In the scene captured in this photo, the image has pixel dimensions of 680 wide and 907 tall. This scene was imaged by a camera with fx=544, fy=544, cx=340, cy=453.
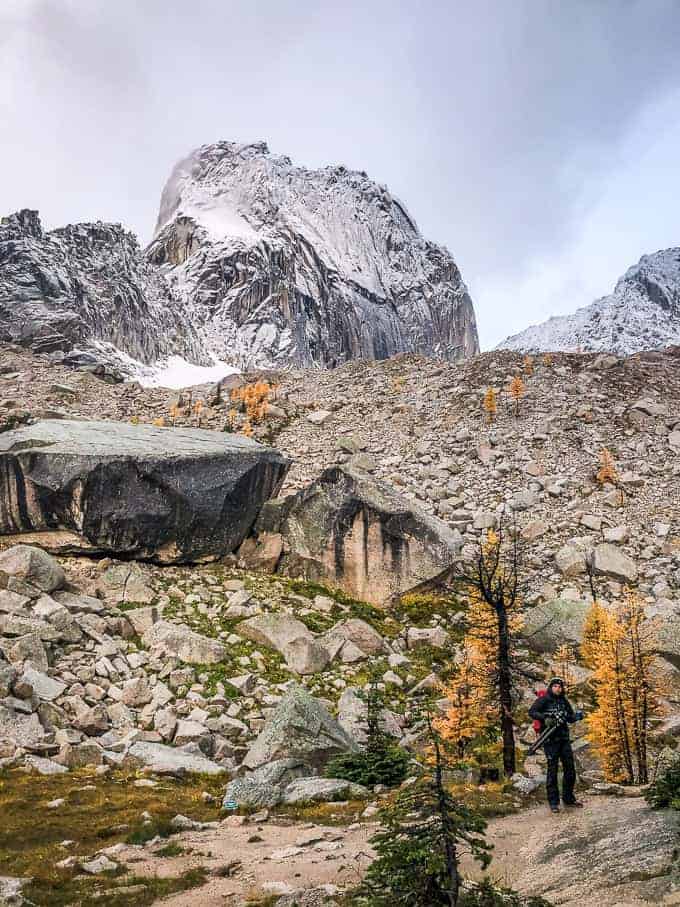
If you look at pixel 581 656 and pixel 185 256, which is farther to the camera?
pixel 185 256

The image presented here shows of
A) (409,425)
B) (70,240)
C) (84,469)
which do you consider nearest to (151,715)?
(84,469)

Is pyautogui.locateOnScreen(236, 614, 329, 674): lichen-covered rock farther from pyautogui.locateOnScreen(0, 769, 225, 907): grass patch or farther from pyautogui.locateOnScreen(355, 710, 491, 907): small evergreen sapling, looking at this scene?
pyautogui.locateOnScreen(355, 710, 491, 907): small evergreen sapling

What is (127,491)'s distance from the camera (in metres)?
27.6

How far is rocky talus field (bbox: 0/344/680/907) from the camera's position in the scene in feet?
31.0

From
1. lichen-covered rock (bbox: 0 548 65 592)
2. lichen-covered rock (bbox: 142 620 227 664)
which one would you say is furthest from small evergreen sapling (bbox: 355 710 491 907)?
lichen-covered rock (bbox: 0 548 65 592)

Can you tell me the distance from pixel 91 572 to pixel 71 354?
63.4m

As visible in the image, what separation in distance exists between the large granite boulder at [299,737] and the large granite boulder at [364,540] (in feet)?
36.1

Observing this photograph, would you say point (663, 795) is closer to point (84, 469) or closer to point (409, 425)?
point (84, 469)

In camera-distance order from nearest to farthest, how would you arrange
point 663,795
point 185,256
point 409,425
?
point 663,795 → point 409,425 → point 185,256

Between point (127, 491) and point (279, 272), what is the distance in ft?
489

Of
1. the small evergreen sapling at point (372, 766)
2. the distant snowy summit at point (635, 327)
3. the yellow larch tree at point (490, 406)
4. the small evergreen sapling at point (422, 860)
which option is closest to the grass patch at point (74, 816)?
the small evergreen sapling at point (372, 766)

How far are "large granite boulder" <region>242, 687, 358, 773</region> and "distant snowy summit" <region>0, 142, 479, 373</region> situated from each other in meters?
75.2

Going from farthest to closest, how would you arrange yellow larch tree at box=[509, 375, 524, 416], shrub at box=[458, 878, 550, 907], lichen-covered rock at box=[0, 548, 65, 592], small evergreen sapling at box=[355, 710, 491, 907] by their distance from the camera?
yellow larch tree at box=[509, 375, 524, 416]
lichen-covered rock at box=[0, 548, 65, 592]
small evergreen sapling at box=[355, 710, 491, 907]
shrub at box=[458, 878, 550, 907]

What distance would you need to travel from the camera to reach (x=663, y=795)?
28.6 feet
